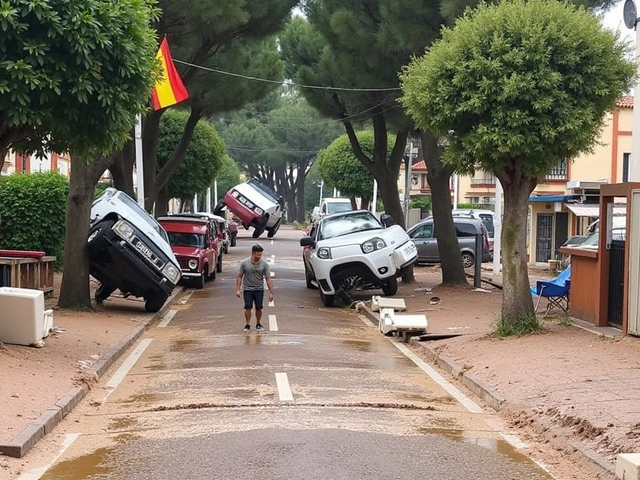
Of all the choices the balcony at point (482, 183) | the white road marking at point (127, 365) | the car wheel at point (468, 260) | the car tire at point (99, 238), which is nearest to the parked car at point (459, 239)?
the car wheel at point (468, 260)

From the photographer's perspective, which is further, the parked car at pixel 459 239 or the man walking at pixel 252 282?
the parked car at pixel 459 239

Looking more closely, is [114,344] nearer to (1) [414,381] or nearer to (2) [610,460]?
(1) [414,381]

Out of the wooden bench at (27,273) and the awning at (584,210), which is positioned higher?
the awning at (584,210)

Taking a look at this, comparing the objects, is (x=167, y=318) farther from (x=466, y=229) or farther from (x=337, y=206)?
(x=337, y=206)

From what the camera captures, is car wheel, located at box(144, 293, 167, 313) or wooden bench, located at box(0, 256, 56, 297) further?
car wheel, located at box(144, 293, 167, 313)

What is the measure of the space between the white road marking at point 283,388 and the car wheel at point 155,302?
8710 mm

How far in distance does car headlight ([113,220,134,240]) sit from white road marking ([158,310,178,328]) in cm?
188

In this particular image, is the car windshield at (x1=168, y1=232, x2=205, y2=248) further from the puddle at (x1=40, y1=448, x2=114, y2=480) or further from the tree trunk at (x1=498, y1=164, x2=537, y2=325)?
the puddle at (x1=40, y1=448, x2=114, y2=480)

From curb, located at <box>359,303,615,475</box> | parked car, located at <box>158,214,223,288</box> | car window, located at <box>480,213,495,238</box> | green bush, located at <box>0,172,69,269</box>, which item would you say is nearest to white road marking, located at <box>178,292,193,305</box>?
parked car, located at <box>158,214,223,288</box>

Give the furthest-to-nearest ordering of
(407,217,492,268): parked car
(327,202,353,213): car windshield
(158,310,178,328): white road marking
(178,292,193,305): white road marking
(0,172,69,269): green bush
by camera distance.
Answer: (327,202,353,213): car windshield
(407,217,492,268): parked car
(0,172,69,269): green bush
(178,292,193,305): white road marking
(158,310,178,328): white road marking

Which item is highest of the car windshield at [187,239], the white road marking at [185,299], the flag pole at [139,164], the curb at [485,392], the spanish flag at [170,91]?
the spanish flag at [170,91]

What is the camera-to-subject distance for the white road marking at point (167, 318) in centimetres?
1969

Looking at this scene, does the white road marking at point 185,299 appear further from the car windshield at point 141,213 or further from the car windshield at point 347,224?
the car windshield at point 347,224

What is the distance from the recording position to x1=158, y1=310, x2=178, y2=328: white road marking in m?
19.7
